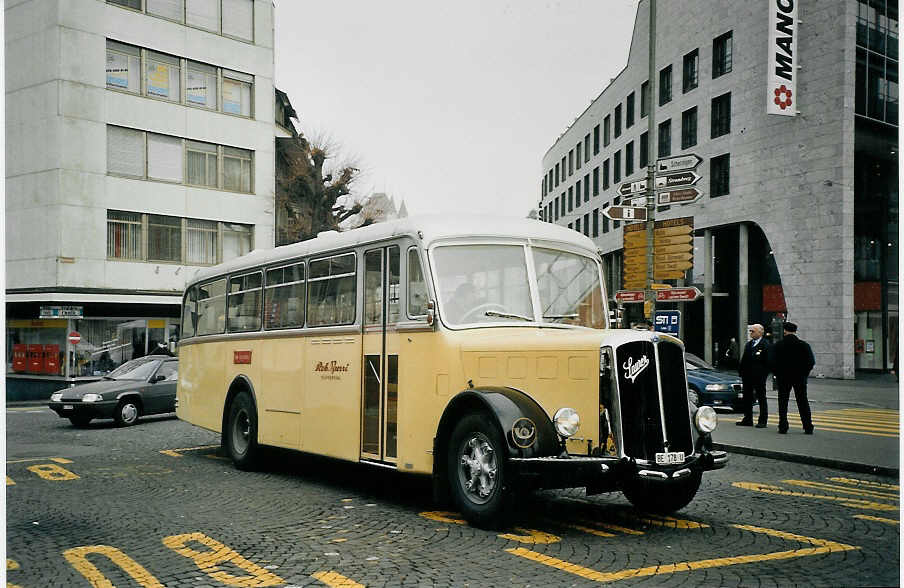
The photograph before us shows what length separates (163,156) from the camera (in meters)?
30.1

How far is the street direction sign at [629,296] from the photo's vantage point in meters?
14.5

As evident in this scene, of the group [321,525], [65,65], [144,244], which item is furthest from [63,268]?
[321,525]

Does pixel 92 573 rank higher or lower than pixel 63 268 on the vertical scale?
lower

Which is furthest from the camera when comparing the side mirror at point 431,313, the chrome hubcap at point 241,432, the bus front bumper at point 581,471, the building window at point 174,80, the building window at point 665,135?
the building window at point 174,80

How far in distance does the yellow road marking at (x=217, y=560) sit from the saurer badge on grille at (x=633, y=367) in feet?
9.79

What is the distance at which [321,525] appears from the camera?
7.49 m

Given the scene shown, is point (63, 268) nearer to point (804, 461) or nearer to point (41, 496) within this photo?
point (41, 496)

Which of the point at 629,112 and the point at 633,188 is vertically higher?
the point at 629,112

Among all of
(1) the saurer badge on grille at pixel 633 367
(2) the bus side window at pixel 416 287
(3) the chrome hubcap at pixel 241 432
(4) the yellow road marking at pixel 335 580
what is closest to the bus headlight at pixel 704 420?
(1) the saurer badge on grille at pixel 633 367

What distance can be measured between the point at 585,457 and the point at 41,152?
19999 millimetres

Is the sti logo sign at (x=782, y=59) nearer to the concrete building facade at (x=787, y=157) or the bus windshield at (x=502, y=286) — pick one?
the concrete building facade at (x=787, y=157)

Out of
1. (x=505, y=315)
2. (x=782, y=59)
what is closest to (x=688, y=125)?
(x=782, y=59)

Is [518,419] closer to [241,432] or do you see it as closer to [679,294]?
[241,432]

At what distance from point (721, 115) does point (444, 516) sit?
433 inches
